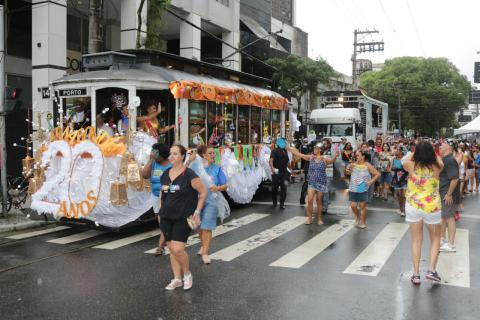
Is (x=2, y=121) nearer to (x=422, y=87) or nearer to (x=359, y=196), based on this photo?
(x=359, y=196)

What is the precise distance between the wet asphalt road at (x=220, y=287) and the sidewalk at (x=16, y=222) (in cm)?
117

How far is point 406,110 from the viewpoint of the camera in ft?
189

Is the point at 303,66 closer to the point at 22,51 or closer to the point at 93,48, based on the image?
the point at 22,51

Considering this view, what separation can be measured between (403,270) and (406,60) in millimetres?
55068

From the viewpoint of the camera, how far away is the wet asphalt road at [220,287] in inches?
198

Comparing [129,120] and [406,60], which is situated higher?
[406,60]

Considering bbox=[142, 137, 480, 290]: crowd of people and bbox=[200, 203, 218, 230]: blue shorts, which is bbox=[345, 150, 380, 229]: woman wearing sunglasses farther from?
bbox=[200, 203, 218, 230]: blue shorts

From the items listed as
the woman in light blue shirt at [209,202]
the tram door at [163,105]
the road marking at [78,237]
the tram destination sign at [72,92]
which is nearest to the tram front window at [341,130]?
the tram door at [163,105]

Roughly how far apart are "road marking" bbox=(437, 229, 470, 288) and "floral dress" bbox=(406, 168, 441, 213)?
96cm

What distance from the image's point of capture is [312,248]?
798 centimetres

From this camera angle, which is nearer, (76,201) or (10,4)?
(76,201)

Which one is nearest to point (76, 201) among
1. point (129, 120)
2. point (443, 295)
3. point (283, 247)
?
point (129, 120)

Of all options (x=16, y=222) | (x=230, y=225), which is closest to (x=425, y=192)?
(x=230, y=225)

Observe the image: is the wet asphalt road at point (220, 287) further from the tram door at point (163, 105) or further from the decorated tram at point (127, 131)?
the tram door at point (163, 105)
